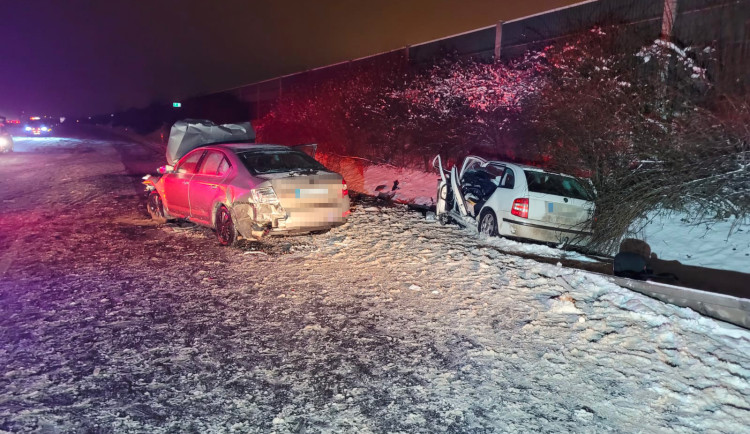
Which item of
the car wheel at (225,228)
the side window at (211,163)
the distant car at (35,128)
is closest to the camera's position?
the car wheel at (225,228)

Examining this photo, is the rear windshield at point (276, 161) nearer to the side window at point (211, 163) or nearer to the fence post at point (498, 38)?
the side window at point (211, 163)

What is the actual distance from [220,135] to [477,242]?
7.14 meters

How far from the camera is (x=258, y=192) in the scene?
25.8 feet

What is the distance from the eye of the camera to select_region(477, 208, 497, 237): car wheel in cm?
908

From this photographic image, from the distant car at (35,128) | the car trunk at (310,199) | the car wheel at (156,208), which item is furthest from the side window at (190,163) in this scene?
the distant car at (35,128)

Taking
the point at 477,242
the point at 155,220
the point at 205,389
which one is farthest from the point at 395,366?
the point at 155,220

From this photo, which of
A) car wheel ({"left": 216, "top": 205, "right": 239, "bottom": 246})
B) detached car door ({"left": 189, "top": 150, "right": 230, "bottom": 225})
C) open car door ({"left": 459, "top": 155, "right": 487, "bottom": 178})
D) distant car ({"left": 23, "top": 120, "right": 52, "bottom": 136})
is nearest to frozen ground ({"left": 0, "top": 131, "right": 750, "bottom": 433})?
car wheel ({"left": 216, "top": 205, "right": 239, "bottom": 246})

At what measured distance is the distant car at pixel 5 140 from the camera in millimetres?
25891

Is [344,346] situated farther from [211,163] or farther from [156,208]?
[156,208]

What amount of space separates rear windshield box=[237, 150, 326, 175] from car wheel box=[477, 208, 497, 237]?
2844 millimetres

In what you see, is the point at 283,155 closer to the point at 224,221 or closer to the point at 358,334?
the point at 224,221

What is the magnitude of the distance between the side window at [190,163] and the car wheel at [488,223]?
16.1 feet

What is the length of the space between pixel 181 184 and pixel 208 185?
1.05 metres

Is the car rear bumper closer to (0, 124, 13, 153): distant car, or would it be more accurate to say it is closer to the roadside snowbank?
the roadside snowbank
